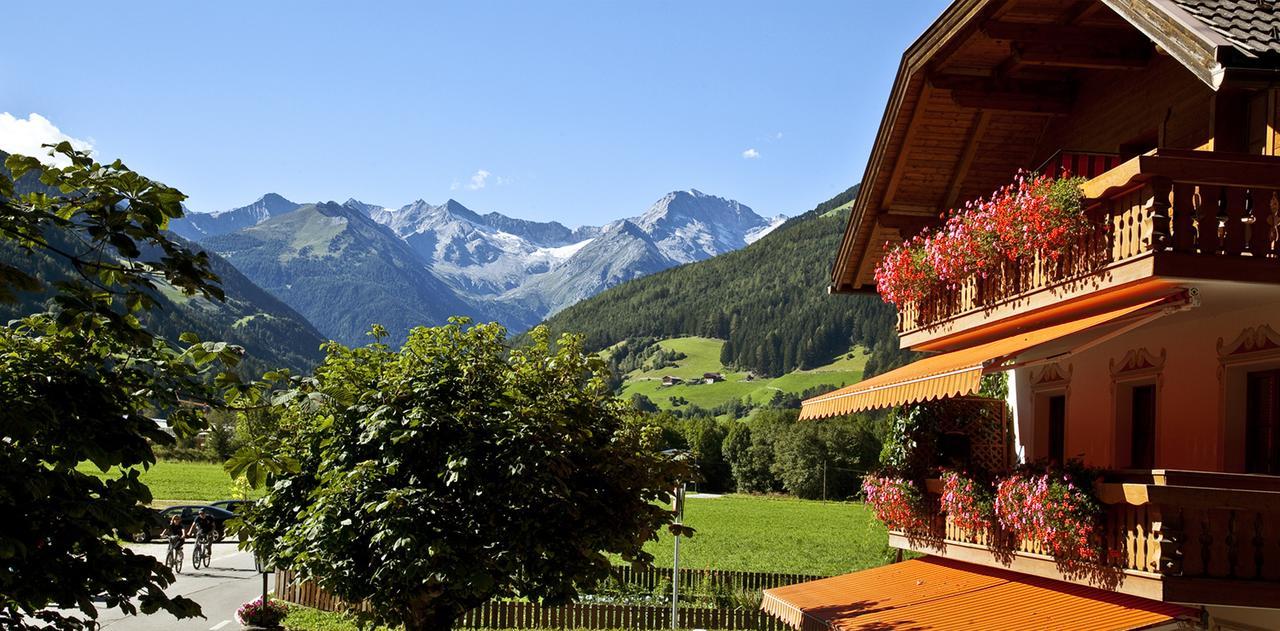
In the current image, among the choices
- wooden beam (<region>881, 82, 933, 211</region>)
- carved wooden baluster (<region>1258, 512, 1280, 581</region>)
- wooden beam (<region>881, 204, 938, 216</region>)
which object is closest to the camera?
carved wooden baluster (<region>1258, 512, 1280, 581</region>)

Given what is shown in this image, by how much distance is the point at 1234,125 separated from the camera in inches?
435

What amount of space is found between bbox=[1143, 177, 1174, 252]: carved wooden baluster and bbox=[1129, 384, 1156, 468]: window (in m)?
3.62

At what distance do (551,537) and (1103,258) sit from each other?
713 cm

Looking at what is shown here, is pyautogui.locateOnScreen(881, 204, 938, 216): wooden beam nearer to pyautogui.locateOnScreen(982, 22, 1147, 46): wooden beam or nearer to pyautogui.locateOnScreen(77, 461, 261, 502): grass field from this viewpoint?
pyautogui.locateOnScreen(982, 22, 1147, 46): wooden beam

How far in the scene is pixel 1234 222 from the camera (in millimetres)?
9430

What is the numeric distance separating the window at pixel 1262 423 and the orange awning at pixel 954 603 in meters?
1.44

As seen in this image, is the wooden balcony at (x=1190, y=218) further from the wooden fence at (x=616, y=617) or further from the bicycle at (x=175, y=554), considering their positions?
the bicycle at (x=175, y=554)

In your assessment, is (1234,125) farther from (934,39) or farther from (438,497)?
(438,497)

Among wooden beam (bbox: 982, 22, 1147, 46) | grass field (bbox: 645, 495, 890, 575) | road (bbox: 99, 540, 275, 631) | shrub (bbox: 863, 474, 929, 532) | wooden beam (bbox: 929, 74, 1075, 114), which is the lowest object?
grass field (bbox: 645, 495, 890, 575)

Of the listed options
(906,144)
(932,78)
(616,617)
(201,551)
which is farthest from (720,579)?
(932,78)

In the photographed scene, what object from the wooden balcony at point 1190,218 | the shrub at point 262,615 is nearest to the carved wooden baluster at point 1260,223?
the wooden balcony at point 1190,218

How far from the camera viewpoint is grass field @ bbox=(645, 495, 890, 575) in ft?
167

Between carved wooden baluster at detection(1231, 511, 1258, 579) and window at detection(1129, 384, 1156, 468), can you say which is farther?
window at detection(1129, 384, 1156, 468)

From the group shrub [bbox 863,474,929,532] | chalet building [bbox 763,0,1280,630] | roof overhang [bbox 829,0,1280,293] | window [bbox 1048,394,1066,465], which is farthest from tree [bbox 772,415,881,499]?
window [bbox 1048,394,1066,465]
